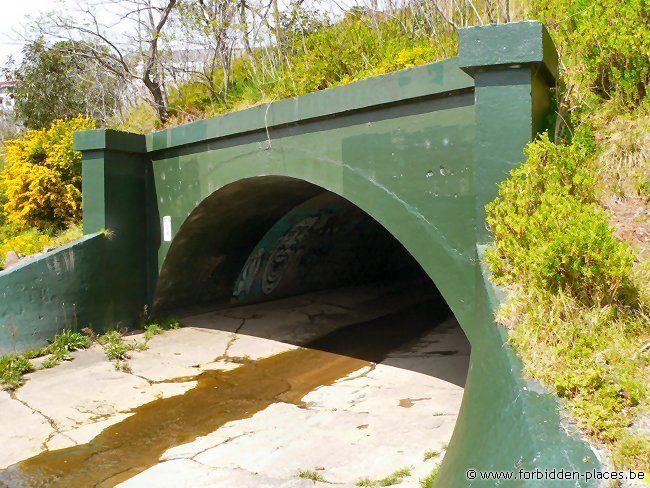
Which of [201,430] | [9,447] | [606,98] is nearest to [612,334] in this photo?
[606,98]

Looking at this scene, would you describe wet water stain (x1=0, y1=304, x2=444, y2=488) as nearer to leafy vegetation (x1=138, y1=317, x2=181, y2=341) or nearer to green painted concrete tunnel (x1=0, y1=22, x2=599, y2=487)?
leafy vegetation (x1=138, y1=317, x2=181, y2=341)

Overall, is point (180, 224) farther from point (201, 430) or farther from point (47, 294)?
point (201, 430)

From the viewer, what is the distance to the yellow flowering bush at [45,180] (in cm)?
1008

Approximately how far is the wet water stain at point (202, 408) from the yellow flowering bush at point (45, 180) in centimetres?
550

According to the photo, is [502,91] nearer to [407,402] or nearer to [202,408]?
[407,402]

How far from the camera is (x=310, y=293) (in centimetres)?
1073

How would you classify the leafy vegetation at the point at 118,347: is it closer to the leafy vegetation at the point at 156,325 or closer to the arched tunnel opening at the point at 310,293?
the leafy vegetation at the point at 156,325

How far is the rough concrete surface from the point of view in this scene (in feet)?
13.1

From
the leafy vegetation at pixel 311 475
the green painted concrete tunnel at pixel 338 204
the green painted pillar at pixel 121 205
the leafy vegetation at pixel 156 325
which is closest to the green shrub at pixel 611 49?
the green painted concrete tunnel at pixel 338 204

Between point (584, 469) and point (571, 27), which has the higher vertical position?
point (571, 27)

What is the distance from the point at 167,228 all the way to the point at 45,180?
140 inches

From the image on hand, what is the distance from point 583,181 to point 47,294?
623 cm

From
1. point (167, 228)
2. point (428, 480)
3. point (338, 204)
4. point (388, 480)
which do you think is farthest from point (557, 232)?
point (338, 204)

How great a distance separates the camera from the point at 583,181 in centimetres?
343
